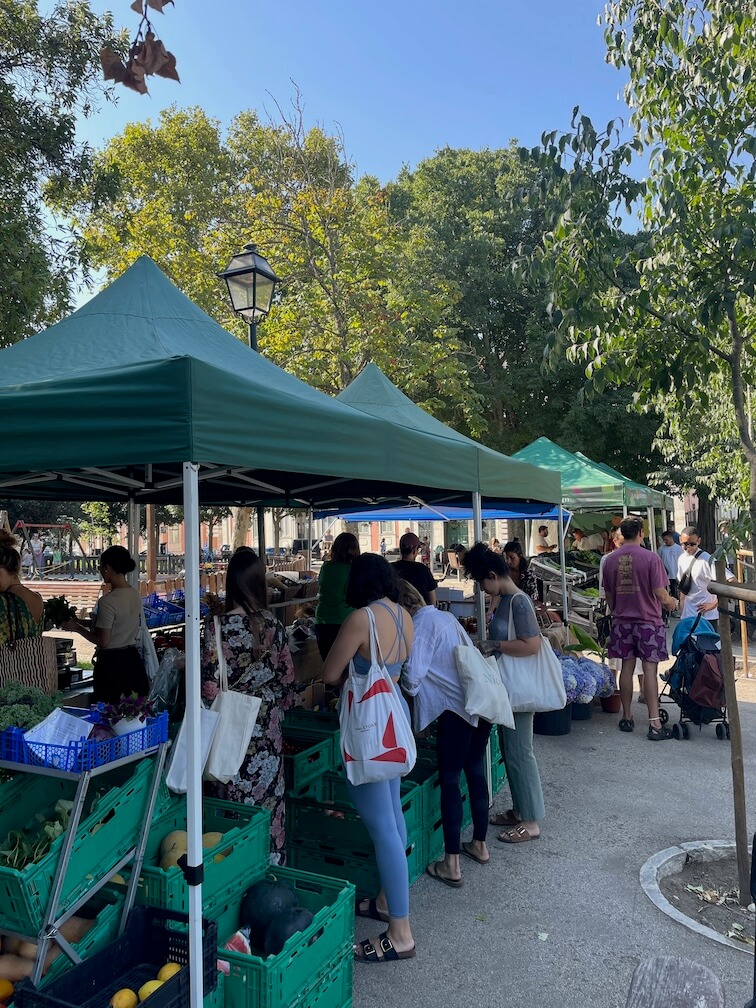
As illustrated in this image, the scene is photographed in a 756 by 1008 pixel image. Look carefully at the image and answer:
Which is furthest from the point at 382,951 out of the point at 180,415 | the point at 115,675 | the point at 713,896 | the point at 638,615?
the point at 638,615

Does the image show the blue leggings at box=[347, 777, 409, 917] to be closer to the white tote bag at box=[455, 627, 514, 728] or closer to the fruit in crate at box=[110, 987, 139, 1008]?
the white tote bag at box=[455, 627, 514, 728]

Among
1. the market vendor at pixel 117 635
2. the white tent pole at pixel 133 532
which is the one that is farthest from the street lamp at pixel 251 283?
the market vendor at pixel 117 635

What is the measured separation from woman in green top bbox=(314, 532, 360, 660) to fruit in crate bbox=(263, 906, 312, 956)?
11.2 ft

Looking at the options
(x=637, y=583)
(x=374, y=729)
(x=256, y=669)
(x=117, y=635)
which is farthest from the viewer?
(x=637, y=583)

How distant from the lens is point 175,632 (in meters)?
7.45

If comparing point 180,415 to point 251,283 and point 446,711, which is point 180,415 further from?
point 251,283

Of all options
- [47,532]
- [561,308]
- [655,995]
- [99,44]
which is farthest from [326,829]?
[47,532]

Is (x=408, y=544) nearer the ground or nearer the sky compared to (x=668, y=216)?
nearer the ground

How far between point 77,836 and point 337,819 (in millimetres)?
1654

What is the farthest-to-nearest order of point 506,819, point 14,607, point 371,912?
point 506,819, point 14,607, point 371,912

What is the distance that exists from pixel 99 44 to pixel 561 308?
9003 millimetres

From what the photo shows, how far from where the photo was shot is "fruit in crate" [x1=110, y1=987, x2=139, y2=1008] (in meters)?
2.33

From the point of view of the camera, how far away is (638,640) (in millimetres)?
6832

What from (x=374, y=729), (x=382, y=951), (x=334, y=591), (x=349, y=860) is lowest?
(x=382, y=951)
